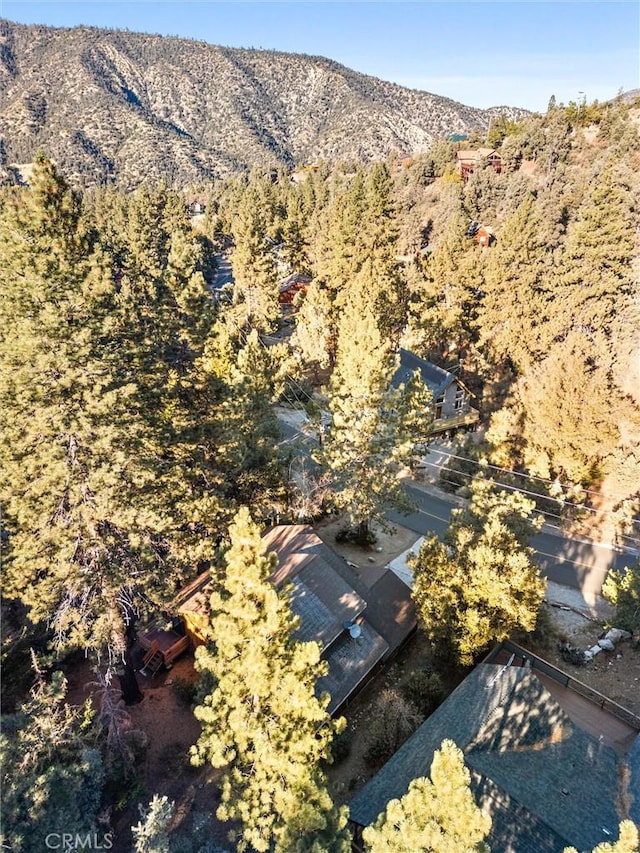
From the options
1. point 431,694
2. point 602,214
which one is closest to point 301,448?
point 431,694

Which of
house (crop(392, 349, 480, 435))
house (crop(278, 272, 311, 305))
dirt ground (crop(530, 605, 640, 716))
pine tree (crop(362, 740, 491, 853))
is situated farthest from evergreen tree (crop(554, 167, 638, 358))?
house (crop(278, 272, 311, 305))

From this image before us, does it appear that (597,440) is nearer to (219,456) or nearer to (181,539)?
(219,456)

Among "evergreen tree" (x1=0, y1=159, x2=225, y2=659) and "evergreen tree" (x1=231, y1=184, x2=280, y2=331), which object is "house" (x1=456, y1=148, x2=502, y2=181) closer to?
"evergreen tree" (x1=231, y1=184, x2=280, y2=331)

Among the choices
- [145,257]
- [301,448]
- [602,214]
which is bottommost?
[301,448]

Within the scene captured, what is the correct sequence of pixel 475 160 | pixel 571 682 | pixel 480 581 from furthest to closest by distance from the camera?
pixel 475 160
pixel 571 682
pixel 480 581

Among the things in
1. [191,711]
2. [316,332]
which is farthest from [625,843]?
[316,332]

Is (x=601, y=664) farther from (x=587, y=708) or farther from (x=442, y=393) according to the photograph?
(x=442, y=393)
